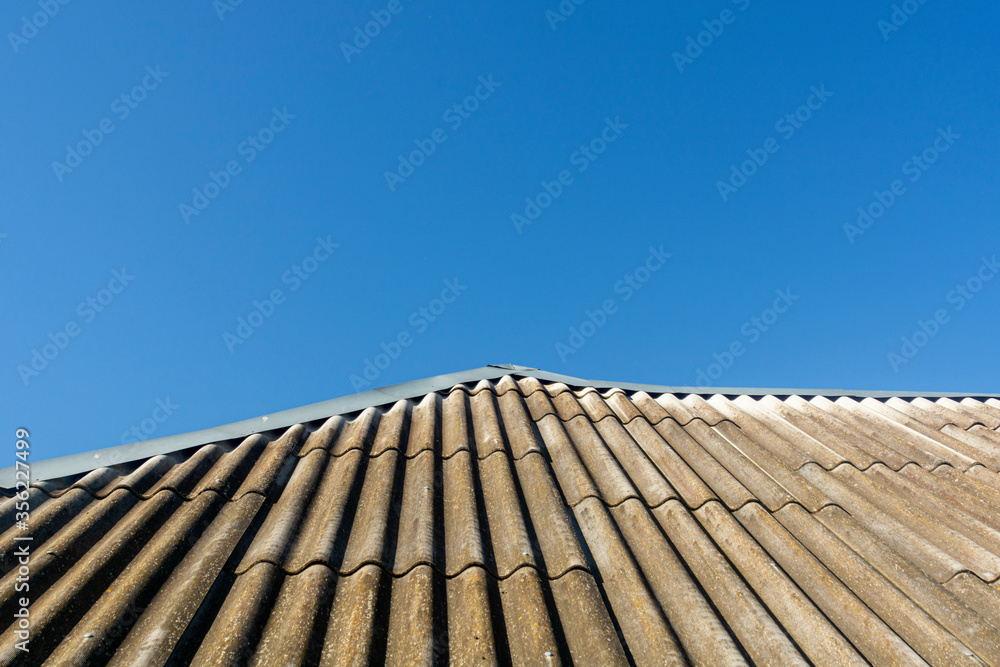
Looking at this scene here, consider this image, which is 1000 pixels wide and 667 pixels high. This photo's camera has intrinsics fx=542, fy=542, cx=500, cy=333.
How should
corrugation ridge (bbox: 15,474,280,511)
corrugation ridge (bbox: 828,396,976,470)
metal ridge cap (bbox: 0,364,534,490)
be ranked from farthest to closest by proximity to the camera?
1. corrugation ridge (bbox: 828,396,976,470)
2. metal ridge cap (bbox: 0,364,534,490)
3. corrugation ridge (bbox: 15,474,280,511)

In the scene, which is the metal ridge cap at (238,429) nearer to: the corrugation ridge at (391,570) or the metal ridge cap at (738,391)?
the metal ridge cap at (738,391)

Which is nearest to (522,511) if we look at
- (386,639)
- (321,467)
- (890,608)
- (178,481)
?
(386,639)

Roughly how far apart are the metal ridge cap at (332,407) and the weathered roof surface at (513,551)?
0.11 m

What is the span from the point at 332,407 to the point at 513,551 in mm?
1895

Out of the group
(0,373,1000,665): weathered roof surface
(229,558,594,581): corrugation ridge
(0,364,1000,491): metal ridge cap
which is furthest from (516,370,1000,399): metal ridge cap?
(229,558,594,581): corrugation ridge

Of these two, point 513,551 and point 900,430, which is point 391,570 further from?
point 900,430

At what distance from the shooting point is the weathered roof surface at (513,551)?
145cm

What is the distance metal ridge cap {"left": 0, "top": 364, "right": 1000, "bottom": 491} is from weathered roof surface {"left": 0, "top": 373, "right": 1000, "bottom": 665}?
0.37 feet

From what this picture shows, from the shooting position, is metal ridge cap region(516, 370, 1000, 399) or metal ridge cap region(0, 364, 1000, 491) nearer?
metal ridge cap region(0, 364, 1000, 491)

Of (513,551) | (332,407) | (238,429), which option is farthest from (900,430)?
(238,429)

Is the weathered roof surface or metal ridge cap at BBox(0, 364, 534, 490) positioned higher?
metal ridge cap at BBox(0, 364, 534, 490)

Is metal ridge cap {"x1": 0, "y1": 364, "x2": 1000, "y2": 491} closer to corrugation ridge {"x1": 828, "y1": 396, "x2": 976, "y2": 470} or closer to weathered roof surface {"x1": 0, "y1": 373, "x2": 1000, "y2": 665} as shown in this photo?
weathered roof surface {"x1": 0, "y1": 373, "x2": 1000, "y2": 665}

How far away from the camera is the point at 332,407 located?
3342mm

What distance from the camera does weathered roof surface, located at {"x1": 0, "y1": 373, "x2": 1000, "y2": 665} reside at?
1.45 m
